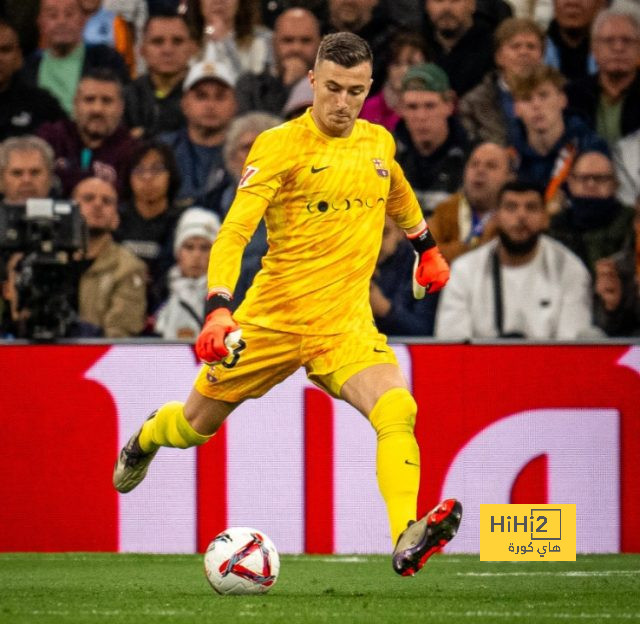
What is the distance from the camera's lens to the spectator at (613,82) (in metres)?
10.5

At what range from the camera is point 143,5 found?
1111 cm

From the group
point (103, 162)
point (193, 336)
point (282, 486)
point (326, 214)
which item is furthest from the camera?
point (103, 162)

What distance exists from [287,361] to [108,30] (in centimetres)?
571

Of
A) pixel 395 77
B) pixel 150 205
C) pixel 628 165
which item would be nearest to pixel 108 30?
pixel 150 205

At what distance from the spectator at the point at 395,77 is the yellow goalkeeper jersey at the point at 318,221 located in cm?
426

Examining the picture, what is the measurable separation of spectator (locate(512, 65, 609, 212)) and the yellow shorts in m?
4.45

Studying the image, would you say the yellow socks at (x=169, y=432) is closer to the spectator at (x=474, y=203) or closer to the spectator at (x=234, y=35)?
the spectator at (x=474, y=203)

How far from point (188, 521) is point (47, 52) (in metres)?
4.32

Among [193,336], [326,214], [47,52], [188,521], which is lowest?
[188,521]

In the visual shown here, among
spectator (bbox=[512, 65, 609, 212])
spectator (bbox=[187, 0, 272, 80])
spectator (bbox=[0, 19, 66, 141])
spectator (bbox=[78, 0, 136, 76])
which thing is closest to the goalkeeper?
spectator (bbox=[512, 65, 609, 212])

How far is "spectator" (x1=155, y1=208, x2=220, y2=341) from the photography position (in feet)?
32.3

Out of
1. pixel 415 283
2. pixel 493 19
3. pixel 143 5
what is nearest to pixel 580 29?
pixel 493 19

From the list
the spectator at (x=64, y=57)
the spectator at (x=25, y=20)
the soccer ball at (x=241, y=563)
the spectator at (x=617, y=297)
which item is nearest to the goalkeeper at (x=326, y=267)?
the soccer ball at (x=241, y=563)

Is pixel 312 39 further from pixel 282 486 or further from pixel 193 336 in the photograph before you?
pixel 282 486
